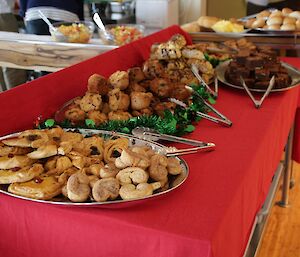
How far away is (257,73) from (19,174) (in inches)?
37.2

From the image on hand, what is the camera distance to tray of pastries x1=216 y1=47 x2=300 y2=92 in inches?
54.3

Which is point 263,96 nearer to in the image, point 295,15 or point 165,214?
point 165,214

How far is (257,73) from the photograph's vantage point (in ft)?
4.56

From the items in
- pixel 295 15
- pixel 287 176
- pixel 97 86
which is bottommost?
pixel 287 176

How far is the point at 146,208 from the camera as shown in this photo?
681 mm

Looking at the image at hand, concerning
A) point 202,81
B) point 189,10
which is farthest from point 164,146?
point 189,10

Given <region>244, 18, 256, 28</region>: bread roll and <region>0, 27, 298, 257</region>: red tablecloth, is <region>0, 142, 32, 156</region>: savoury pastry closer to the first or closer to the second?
<region>0, 27, 298, 257</region>: red tablecloth

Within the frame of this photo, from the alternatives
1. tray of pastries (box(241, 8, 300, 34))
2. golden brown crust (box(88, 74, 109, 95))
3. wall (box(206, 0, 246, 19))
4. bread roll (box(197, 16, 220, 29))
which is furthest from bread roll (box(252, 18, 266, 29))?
wall (box(206, 0, 246, 19))

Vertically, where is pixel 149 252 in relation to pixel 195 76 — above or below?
below

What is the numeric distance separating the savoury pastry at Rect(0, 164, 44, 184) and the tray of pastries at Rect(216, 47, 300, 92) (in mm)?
876

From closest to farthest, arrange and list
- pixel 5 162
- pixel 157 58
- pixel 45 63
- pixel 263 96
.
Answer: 1. pixel 5 162
2. pixel 263 96
3. pixel 157 58
4. pixel 45 63

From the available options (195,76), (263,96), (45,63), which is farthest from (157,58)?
(45,63)

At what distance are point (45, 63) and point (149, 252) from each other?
4.42 ft

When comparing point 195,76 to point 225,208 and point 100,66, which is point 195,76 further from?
point 225,208
